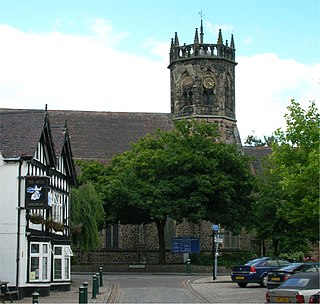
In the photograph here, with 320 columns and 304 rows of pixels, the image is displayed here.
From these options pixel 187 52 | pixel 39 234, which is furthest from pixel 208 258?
pixel 39 234

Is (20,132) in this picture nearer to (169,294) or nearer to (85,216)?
(85,216)

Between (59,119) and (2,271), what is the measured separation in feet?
125

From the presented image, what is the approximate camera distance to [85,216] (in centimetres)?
3700

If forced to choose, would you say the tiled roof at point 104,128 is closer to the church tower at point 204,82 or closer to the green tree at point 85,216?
the church tower at point 204,82

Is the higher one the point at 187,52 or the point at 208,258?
the point at 187,52

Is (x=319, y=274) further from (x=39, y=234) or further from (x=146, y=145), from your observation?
(x=146, y=145)

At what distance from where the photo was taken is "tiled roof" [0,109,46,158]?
94.8 feet

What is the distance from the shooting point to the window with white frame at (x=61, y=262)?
106ft

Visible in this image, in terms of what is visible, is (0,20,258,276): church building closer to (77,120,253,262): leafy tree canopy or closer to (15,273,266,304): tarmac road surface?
(77,120,253,262): leafy tree canopy

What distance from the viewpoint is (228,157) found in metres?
49.7

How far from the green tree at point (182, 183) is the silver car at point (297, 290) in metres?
27.4

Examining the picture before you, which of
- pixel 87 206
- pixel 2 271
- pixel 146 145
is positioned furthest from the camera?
pixel 146 145

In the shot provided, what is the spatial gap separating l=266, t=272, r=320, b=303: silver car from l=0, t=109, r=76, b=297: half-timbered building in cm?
1073

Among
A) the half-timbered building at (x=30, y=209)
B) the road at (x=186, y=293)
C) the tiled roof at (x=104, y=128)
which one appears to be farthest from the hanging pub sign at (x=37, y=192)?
the tiled roof at (x=104, y=128)
